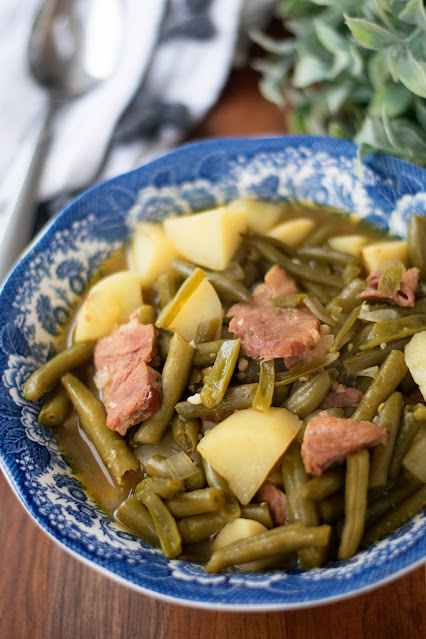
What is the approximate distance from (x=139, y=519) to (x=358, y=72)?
2.65 metres

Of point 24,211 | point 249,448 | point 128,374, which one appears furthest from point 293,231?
point 24,211

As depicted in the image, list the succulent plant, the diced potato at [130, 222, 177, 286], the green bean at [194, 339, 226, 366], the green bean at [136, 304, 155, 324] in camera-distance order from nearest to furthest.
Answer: the green bean at [194, 339, 226, 366]
the green bean at [136, 304, 155, 324]
the succulent plant
the diced potato at [130, 222, 177, 286]

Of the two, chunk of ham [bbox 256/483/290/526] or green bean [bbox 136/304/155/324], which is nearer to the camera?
chunk of ham [bbox 256/483/290/526]

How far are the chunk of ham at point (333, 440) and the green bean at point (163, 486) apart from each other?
0.51 m

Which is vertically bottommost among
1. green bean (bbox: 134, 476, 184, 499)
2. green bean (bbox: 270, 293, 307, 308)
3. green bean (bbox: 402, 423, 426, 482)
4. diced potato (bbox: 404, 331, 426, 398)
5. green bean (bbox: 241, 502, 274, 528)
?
green bean (bbox: 402, 423, 426, 482)

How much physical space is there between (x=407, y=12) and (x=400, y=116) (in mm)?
662

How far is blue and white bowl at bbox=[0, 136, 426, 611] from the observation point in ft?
6.79

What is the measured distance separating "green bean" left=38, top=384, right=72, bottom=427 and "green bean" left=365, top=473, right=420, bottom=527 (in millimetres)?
1376

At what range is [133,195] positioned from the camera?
3.31 m

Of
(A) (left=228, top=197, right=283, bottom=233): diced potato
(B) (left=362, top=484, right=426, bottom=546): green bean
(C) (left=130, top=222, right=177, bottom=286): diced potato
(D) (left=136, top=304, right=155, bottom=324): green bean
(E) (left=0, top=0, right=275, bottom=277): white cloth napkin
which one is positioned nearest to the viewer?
(B) (left=362, top=484, right=426, bottom=546): green bean

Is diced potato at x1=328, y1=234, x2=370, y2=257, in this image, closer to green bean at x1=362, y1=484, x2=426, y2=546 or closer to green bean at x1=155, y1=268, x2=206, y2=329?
green bean at x1=155, y1=268, x2=206, y2=329

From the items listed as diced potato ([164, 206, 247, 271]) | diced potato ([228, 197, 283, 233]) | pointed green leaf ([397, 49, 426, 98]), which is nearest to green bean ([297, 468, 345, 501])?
diced potato ([164, 206, 247, 271])

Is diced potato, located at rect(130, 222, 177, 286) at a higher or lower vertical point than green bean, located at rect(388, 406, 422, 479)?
higher

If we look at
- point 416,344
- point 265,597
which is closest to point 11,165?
point 416,344
